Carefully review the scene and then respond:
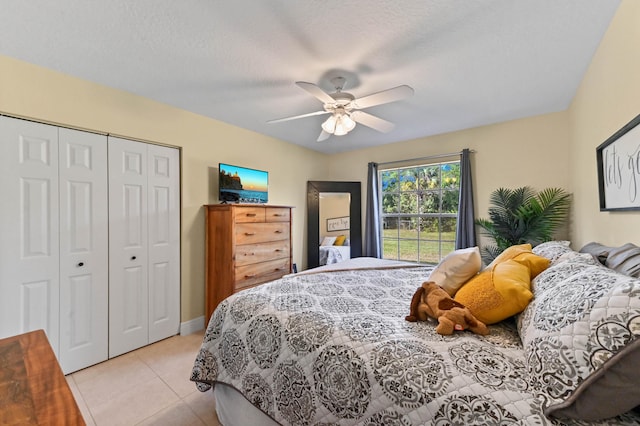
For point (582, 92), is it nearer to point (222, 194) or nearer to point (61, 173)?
point (222, 194)

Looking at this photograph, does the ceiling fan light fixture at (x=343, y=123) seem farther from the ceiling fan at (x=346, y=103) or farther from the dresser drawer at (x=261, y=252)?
the dresser drawer at (x=261, y=252)

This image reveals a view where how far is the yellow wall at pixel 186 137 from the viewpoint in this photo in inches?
80.4

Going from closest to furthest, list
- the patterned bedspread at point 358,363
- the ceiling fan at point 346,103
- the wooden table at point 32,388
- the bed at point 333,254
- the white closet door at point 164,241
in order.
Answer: the wooden table at point 32,388 < the patterned bedspread at point 358,363 < the ceiling fan at point 346,103 < the white closet door at point 164,241 < the bed at point 333,254

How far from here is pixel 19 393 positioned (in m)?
0.76

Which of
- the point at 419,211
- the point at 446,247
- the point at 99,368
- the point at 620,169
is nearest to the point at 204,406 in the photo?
the point at 99,368

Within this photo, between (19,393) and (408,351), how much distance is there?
1.25 m

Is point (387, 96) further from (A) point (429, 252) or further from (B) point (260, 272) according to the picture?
(A) point (429, 252)

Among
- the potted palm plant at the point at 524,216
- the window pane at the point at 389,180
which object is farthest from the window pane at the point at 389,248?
the potted palm plant at the point at 524,216

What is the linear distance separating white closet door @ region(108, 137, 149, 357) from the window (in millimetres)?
3313

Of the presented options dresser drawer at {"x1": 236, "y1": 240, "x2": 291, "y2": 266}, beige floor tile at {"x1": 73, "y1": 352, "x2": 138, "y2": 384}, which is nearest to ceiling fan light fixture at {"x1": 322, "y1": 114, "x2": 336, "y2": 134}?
dresser drawer at {"x1": 236, "y1": 240, "x2": 291, "y2": 266}

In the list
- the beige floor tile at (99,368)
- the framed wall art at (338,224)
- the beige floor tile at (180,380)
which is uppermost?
the framed wall art at (338,224)

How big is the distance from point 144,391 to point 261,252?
1.60 meters

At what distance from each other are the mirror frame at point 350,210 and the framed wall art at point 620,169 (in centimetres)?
295

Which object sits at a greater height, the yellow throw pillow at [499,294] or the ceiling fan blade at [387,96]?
the ceiling fan blade at [387,96]
